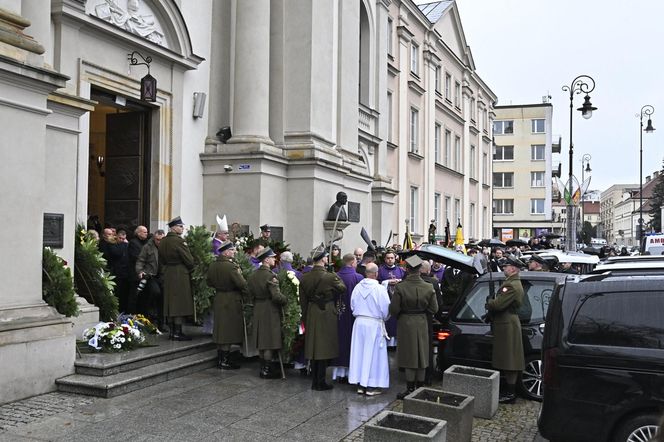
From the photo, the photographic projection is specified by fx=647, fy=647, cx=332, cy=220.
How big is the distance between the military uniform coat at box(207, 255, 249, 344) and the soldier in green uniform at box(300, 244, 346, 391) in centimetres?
124

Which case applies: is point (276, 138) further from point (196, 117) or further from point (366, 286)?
point (366, 286)

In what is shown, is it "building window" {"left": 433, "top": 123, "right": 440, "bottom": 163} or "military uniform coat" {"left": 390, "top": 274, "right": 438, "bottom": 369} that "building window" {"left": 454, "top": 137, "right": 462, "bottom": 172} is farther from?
"military uniform coat" {"left": 390, "top": 274, "right": 438, "bottom": 369}

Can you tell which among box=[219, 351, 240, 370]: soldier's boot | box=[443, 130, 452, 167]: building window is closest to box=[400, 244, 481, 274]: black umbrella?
box=[219, 351, 240, 370]: soldier's boot

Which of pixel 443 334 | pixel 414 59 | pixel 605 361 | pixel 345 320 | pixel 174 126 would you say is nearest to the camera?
pixel 605 361

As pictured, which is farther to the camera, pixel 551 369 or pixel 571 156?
pixel 571 156

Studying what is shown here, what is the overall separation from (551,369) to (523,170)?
61017 millimetres

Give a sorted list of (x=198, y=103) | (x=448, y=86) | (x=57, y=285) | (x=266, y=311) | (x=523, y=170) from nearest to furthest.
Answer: (x=57, y=285), (x=266, y=311), (x=198, y=103), (x=448, y=86), (x=523, y=170)

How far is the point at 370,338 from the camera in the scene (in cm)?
900

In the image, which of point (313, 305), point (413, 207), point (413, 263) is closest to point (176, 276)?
point (313, 305)

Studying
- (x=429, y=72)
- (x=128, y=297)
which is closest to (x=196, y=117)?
(x=128, y=297)

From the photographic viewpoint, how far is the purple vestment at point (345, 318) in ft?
31.7

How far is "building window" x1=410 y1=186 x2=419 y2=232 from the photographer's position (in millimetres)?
31984

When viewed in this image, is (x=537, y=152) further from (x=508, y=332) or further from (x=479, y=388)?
(x=479, y=388)

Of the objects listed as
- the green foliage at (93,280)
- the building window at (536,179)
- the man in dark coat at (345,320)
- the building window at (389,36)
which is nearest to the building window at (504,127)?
the building window at (536,179)
